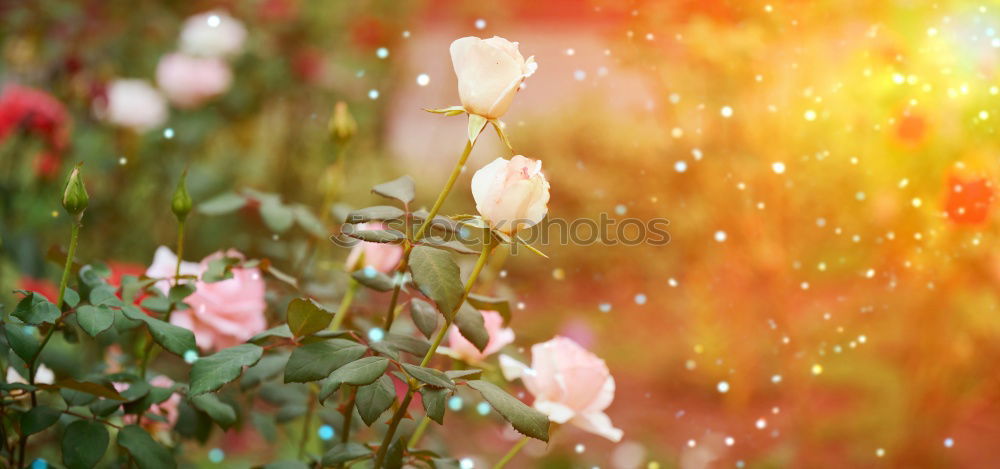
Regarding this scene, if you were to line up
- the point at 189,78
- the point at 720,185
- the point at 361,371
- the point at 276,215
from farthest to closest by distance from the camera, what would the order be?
the point at 720,185
the point at 189,78
the point at 276,215
the point at 361,371

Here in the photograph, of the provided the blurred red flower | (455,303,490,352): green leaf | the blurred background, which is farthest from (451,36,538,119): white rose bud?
the blurred red flower

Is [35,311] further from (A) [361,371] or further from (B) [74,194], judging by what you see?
(A) [361,371]

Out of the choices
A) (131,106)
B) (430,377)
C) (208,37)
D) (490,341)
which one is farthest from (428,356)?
(208,37)

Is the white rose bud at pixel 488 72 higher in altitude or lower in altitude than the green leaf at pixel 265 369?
higher

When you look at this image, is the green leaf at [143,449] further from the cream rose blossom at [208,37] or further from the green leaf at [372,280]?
the cream rose blossom at [208,37]

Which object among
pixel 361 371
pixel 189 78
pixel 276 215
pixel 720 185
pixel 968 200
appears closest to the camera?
pixel 361 371

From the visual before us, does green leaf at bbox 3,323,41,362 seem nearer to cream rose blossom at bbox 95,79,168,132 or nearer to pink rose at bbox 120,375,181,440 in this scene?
pink rose at bbox 120,375,181,440

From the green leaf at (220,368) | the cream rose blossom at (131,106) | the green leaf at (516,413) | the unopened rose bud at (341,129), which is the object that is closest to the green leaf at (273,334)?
the green leaf at (220,368)
